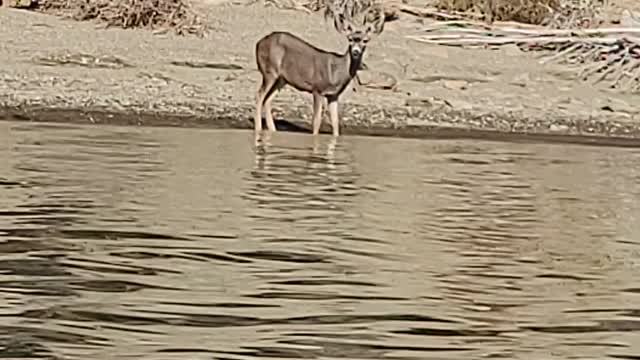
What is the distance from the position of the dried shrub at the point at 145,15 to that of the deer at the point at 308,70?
6.48m

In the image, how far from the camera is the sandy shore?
62.7 ft

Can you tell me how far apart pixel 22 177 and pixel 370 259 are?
397 cm

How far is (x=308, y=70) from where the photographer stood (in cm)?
1800

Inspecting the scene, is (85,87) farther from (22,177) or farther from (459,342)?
(459,342)

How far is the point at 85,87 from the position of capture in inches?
789

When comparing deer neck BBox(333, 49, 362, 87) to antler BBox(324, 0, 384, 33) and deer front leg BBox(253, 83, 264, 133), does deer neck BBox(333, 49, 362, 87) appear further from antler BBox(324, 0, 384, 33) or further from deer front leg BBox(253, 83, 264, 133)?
antler BBox(324, 0, 384, 33)

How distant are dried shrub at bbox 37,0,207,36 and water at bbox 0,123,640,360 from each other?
8868mm

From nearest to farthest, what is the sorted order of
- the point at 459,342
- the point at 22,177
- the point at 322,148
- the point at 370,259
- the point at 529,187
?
the point at 459,342 < the point at 370,259 < the point at 22,177 < the point at 529,187 < the point at 322,148

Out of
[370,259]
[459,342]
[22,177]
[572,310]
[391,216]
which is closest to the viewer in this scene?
[459,342]

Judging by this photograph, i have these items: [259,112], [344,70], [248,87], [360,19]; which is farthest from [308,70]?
[360,19]

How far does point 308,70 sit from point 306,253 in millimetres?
8305

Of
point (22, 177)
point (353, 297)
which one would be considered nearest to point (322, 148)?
point (22, 177)

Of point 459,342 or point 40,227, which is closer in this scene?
point 459,342

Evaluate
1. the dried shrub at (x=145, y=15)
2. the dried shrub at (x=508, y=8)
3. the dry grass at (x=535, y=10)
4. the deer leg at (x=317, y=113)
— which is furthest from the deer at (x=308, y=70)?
the dried shrub at (x=508, y=8)
